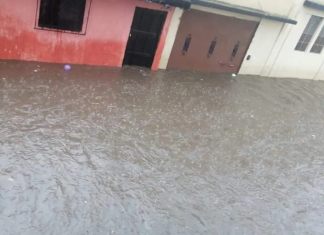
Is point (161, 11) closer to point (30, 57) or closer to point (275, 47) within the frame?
point (30, 57)

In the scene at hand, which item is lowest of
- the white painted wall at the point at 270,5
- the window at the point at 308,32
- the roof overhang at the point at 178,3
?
the window at the point at 308,32

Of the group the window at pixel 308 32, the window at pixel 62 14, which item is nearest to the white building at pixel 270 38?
the window at pixel 308 32

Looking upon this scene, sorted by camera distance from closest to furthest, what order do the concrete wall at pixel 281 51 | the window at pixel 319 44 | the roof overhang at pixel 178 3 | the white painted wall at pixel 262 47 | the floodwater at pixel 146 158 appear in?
the floodwater at pixel 146 158, the roof overhang at pixel 178 3, the white painted wall at pixel 262 47, the concrete wall at pixel 281 51, the window at pixel 319 44

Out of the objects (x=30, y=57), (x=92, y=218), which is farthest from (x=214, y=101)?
(x=92, y=218)

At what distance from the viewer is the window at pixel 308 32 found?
1588 centimetres

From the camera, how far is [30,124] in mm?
9000

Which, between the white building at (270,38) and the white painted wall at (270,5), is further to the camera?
the white painted wall at (270,5)

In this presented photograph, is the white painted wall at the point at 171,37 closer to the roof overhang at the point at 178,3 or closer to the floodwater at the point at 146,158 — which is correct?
the floodwater at the point at 146,158

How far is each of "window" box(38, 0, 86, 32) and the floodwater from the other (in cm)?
125

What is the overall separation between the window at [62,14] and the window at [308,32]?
9343mm

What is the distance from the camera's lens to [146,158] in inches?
354

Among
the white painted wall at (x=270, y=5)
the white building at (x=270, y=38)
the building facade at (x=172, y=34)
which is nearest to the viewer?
the building facade at (x=172, y=34)

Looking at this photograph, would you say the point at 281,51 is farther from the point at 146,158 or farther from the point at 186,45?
the point at 146,158

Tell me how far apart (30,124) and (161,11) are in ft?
19.0
